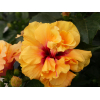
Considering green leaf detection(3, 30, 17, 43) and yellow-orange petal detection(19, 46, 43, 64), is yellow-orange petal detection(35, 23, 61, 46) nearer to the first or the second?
yellow-orange petal detection(19, 46, 43, 64)

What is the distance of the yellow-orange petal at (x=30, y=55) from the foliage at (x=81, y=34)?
0.42ft

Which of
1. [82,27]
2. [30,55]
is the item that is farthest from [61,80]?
[82,27]

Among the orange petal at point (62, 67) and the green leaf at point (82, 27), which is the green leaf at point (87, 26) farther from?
the orange petal at point (62, 67)

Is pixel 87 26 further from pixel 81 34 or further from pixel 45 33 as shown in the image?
pixel 45 33

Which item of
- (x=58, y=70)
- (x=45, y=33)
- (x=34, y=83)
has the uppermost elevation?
(x=45, y=33)

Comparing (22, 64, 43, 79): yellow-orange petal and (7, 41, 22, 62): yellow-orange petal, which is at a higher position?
(7, 41, 22, 62): yellow-orange petal

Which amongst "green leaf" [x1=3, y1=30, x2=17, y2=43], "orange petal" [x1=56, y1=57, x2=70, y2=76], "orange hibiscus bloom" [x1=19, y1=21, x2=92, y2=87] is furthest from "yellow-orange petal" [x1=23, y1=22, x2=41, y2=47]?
"green leaf" [x1=3, y1=30, x2=17, y2=43]

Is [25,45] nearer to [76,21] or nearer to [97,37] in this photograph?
[76,21]

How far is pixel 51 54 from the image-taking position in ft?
1.50

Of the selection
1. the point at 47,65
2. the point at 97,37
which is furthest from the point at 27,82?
the point at 97,37

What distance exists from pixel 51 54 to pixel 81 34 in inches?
6.4

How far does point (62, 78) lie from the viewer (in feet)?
1.39

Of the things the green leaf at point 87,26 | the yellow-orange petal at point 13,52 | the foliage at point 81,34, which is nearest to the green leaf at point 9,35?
the foliage at point 81,34

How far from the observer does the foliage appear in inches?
20.2
